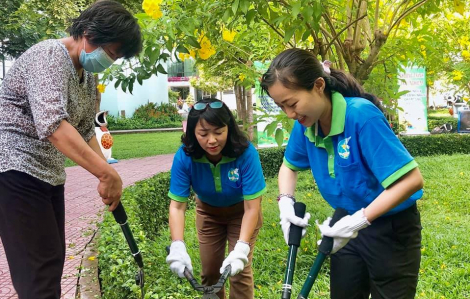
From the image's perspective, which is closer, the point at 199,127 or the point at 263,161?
the point at 199,127

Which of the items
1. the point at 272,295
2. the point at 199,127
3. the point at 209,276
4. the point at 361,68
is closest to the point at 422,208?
the point at 361,68

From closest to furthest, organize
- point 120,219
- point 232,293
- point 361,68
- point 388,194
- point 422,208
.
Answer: point 388,194
point 120,219
point 232,293
point 361,68
point 422,208

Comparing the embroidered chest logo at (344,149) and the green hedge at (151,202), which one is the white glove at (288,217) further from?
the green hedge at (151,202)

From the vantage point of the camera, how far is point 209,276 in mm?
2732

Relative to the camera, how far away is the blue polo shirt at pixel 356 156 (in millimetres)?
1661

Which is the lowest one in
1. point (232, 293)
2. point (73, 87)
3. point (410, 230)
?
point (232, 293)

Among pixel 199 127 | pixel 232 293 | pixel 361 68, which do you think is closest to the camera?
pixel 199 127

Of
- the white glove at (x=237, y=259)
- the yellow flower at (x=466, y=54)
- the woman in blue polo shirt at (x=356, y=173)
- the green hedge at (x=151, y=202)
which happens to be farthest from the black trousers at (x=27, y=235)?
the yellow flower at (x=466, y=54)

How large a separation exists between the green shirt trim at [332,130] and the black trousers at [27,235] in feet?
3.47

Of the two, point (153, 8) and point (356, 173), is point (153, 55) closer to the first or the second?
point (153, 8)

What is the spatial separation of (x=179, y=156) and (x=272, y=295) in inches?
54.9

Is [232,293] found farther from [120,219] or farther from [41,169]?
[41,169]

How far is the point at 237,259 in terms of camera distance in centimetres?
212

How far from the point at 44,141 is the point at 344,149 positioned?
1126 mm
